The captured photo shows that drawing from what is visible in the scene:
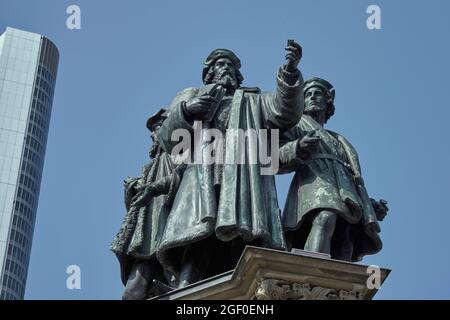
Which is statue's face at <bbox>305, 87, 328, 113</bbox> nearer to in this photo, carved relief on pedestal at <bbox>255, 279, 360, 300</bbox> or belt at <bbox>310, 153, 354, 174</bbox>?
belt at <bbox>310, 153, 354, 174</bbox>

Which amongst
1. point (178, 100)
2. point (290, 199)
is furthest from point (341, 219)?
point (178, 100)

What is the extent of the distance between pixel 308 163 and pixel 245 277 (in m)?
2.89

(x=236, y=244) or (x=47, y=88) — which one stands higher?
(x=47, y=88)

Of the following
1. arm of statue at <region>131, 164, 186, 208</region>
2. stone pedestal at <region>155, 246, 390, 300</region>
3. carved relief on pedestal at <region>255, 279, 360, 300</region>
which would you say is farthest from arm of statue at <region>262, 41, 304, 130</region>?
carved relief on pedestal at <region>255, 279, 360, 300</region>

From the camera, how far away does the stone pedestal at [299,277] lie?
39.2ft

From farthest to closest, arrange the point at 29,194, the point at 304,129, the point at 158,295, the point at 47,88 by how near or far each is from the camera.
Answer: the point at 47,88 < the point at 29,194 < the point at 304,129 < the point at 158,295

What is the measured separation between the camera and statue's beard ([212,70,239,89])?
15883 millimetres

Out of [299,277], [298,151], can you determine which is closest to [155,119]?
[298,151]

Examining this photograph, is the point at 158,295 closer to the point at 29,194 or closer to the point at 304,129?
the point at 304,129

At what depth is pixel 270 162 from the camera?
1439 cm

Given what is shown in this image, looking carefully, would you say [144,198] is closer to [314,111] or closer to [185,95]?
[185,95]

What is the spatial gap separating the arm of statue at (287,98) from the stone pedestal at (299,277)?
293 centimetres

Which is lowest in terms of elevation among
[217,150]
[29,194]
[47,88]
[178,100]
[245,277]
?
[245,277]

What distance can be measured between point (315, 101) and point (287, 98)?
1.67 metres
